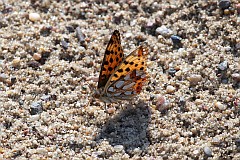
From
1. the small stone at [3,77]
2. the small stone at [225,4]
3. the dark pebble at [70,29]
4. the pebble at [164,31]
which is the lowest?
the small stone at [3,77]

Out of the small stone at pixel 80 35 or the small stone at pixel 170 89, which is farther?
the small stone at pixel 80 35

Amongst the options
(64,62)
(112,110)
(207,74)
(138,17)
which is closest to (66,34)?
(64,62)

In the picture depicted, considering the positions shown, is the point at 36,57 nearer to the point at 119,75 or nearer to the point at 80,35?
the point at 80,35

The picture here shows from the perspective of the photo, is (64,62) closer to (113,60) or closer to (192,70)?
(113,60)

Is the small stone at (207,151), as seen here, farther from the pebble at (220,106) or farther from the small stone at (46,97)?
the small stone at (46,97)

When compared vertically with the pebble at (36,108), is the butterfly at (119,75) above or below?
above

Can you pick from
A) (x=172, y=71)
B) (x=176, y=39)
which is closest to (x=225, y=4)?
(x=176, y=39)

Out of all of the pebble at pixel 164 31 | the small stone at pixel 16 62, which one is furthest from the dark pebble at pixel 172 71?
the small stone at pixel 16 62
